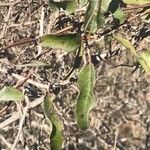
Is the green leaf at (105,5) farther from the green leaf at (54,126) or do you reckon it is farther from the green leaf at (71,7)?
the green leaf at (54,126)

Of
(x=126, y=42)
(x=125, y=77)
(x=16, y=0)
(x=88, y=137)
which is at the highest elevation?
(x=16, y=0)

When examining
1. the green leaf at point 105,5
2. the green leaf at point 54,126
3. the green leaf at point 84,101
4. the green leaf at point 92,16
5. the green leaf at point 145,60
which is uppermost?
the green leaf at point 105,5

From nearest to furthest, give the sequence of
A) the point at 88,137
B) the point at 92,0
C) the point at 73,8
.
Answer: the point at 92,0
the point at 73,8
the point at 88,137

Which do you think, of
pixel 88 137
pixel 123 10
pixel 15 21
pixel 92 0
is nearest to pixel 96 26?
pixel 92 0

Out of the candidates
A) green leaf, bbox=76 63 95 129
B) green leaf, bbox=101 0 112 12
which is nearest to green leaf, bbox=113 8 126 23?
green leaf, bbox=101 0 112 12

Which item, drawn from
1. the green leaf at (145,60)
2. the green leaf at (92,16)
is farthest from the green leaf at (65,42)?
the green leaf at (145,60)

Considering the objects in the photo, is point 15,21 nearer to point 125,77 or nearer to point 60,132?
point 60,132

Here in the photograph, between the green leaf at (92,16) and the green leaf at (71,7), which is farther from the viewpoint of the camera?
the green leaf at (71,7)
